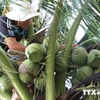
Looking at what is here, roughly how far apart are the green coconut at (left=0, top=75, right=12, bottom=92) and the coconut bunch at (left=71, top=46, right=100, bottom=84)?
1.06 ft

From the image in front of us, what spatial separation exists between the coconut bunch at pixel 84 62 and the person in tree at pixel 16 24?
27cm

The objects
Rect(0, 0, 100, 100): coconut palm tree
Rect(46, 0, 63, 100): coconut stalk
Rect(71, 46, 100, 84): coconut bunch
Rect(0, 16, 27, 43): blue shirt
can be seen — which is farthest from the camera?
Rect(0, 16, 27, 43): blue shirt

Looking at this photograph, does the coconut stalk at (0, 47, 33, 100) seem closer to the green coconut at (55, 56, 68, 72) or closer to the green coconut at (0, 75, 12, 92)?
the green coconut at (0, 75, 12, 92)

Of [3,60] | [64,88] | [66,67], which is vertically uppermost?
[3,60]

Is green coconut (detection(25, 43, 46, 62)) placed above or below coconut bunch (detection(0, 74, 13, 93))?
above

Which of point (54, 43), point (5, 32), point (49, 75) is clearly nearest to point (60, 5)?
point (54, 43)

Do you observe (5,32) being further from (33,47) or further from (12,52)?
(33,47)

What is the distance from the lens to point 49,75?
1261mm

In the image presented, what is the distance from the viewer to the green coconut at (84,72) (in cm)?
134

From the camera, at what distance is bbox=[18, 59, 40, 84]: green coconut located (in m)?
1.29

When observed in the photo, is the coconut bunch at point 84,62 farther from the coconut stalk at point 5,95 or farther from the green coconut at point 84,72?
the coconut stalk at point 5,95

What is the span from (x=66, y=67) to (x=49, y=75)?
0.14m

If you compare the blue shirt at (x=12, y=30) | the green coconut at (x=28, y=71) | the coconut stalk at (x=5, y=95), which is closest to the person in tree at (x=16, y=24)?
the blue shirt at (x=12, y=30)

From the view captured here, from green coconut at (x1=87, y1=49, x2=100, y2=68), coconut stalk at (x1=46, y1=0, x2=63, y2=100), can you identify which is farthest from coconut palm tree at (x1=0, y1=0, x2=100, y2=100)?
green coconut at (x1=87, y1=49, x2=100, y2=68)
